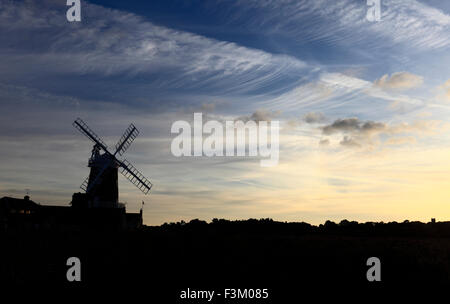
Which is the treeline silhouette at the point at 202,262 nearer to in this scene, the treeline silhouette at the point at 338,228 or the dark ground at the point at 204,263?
the dark ground at the point at 204,263

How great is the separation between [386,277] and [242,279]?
21.2 ft

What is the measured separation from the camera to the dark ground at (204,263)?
20000mm

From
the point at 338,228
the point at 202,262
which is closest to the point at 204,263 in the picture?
the point at 202,262

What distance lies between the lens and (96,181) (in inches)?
2208

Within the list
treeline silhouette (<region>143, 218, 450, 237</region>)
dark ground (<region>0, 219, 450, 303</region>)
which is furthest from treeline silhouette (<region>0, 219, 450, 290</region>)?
treeline silhouette (<region>143, 218, 450, 237</region>)

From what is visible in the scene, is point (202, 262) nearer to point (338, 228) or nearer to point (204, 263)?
point (204, 263)

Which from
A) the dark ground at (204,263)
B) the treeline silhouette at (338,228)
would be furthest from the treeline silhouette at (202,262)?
the treeline silhouette at (338,228)

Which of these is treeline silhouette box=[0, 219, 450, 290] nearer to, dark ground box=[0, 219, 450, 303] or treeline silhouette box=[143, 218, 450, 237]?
dark ground box=[0, 219, 450, 303]

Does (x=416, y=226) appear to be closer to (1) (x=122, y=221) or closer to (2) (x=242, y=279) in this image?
(1) (x=122, y=221)

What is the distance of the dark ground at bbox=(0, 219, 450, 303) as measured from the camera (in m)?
20.0

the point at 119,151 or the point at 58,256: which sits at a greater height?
the point at 119,151

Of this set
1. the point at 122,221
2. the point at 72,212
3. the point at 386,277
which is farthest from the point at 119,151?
the point at 386,277

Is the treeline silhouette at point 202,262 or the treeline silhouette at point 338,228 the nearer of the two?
the treeline silhouette at point 202,262
